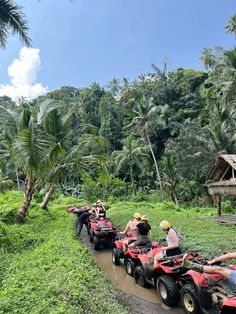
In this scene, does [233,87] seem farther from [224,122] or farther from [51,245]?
[51,245]

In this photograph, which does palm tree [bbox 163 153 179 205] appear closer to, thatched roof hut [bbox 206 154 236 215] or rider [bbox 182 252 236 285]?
thatched roof hut [bbox 206 154 236 215]

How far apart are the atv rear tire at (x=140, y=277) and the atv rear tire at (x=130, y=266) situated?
0.92 ft

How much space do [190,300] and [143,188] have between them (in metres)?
29.3

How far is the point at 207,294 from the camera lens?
15.1 ft

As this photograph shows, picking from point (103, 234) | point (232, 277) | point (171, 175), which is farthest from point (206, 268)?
point (171, 175)

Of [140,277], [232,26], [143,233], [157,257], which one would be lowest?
[140,277]

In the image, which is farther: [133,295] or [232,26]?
[232,26]

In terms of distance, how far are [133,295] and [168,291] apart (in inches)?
38.0

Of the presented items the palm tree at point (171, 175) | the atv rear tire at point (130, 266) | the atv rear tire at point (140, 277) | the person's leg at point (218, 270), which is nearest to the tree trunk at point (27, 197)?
the atv rear tire at point (130, 266)

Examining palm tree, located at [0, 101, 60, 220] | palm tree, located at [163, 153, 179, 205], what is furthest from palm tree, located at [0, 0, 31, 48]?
palm tree, located at [163, 153, 179, 205]

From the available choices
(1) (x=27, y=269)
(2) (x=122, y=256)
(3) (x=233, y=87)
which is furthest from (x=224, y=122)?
A: (1) (x=27, y=269)

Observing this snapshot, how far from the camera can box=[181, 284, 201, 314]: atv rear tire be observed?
4.83m

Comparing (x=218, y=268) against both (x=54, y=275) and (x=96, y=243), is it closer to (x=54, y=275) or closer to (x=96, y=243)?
(x=54, y=275)

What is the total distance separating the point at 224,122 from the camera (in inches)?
924
